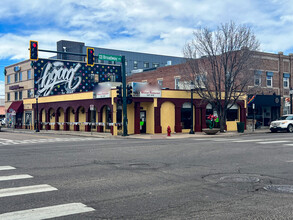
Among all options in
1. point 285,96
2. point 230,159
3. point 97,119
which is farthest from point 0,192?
point 285,96

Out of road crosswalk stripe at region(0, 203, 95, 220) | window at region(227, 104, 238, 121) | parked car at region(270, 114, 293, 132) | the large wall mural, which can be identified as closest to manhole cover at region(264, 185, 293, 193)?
road crosswalk stripe at region(0, 203, 95, 220)

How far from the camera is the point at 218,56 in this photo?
31438 mm

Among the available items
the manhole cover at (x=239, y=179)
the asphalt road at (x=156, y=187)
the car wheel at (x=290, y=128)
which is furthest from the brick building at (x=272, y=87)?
the manhole cover at (x=239, y=179)

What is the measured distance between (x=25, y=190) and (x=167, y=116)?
25858 mm

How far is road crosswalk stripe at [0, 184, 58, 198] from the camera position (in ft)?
23.3

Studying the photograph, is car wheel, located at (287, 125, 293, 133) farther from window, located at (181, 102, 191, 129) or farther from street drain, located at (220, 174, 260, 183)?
street drain, located at (220, 174, 260, 183)

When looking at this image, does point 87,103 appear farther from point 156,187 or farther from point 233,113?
point 156,187

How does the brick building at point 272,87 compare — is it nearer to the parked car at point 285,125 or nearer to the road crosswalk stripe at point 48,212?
the parked car at point 285,125

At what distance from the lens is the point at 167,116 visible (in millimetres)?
32781

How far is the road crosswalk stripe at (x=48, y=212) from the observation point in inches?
215

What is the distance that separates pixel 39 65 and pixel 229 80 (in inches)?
1108

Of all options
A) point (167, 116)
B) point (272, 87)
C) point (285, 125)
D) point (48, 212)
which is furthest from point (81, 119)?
point (48, 212)

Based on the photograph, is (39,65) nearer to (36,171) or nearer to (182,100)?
(182,100)

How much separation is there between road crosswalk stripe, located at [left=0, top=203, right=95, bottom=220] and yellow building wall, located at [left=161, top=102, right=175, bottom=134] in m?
26.4
